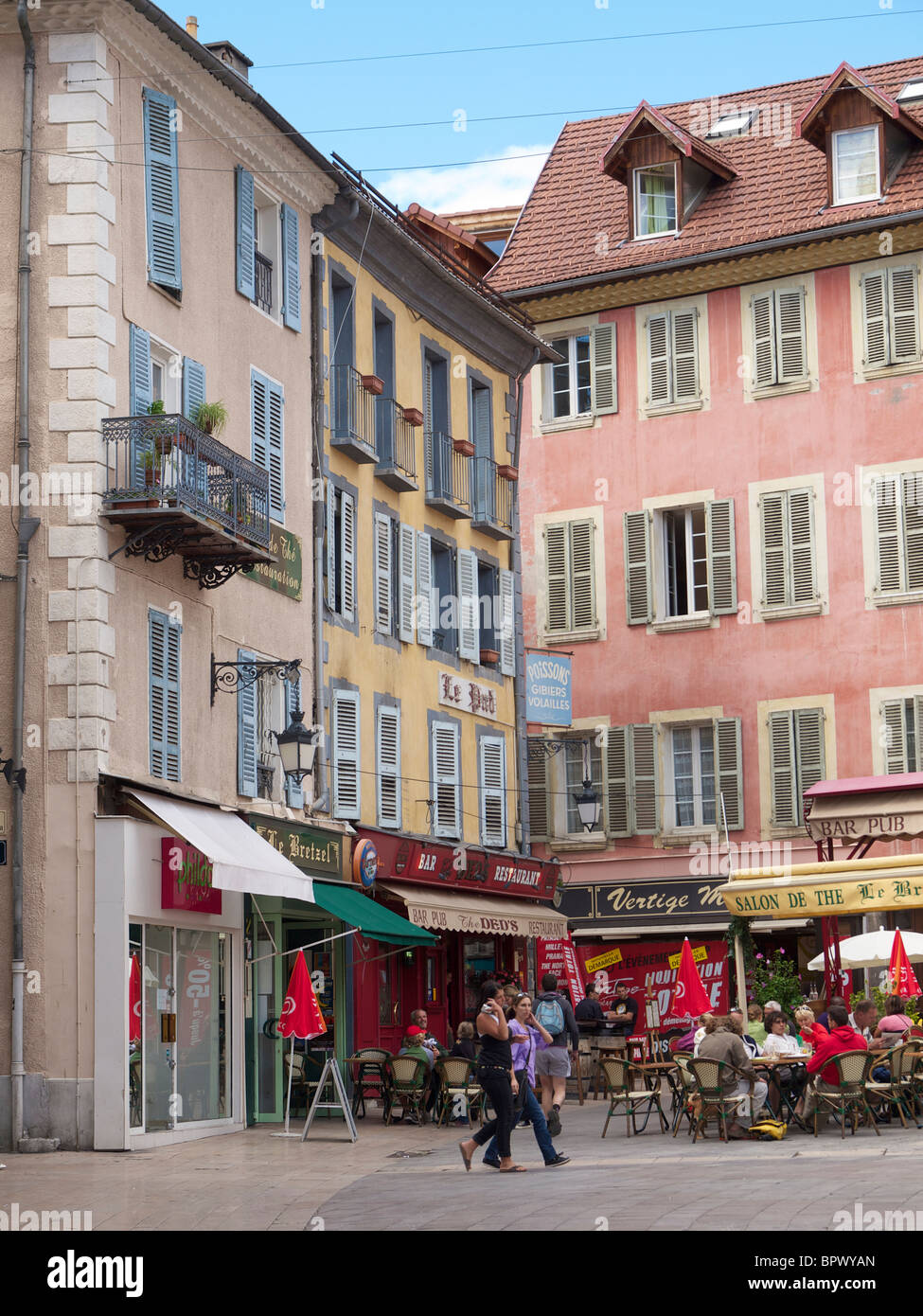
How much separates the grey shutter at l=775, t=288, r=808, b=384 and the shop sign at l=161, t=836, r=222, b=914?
Answer: 17.4m

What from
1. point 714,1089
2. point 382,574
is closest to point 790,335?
point 382,574

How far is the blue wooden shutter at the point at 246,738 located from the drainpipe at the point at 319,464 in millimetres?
1347

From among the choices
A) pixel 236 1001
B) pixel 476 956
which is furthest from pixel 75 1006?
pixel 476 956

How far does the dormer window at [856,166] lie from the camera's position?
3438 centimetres

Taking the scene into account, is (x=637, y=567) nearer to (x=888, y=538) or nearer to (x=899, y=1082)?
(x=888, y=538)

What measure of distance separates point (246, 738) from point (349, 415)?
16.9ft

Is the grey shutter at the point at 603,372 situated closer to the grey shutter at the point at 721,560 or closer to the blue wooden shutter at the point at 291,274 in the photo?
the grey shutter at the point at 721,560

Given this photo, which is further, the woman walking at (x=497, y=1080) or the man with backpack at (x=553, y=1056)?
the man with backpack at (x=553, y=1056)

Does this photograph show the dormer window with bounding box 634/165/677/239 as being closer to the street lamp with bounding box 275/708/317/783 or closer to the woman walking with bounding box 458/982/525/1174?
the street lamp with bounding box 275/708/317/783

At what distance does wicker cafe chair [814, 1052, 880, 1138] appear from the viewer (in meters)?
18.5

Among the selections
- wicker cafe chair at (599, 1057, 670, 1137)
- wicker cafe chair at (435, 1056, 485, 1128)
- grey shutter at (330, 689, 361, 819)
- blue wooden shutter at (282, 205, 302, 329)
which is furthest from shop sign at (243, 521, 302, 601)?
wicker cafe chair at (599, 1057, 670, 1137)

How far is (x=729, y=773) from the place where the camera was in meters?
33.9

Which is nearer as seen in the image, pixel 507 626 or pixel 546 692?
pixel 546 692

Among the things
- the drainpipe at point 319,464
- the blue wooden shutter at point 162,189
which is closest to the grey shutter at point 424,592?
the drainpipe at point 319,464
